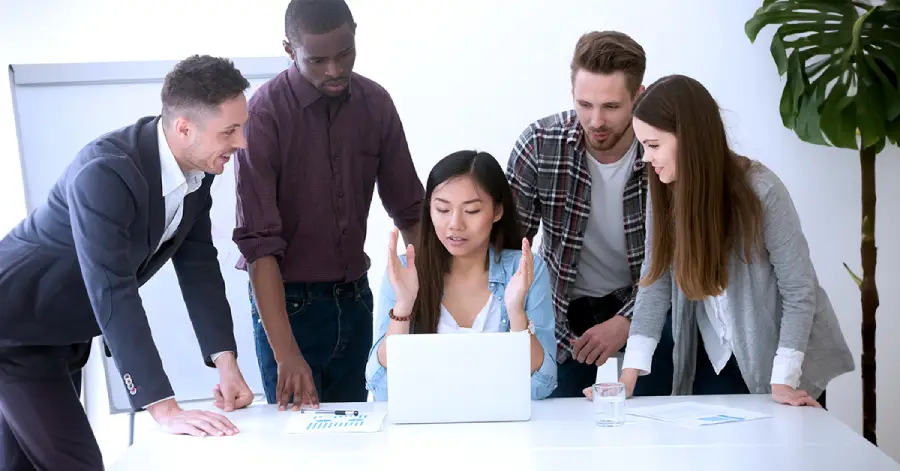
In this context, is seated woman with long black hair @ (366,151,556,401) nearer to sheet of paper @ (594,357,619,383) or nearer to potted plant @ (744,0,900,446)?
sheet of paper @ (594,357,619,383)

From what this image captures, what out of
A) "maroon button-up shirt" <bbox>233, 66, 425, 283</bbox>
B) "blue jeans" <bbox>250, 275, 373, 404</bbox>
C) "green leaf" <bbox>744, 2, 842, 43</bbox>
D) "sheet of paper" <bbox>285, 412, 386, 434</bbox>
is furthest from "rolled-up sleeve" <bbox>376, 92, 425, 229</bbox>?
"green leaf" <bbox>744, 2, 842, 43</bbox>

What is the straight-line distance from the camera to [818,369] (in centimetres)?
207

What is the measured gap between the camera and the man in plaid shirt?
2432 millimetres

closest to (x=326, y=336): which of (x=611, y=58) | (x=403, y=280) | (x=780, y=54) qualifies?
(x=403, y=280)

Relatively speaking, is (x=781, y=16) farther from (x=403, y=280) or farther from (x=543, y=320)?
(x=403, y=280)

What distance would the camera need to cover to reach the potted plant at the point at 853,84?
296cm

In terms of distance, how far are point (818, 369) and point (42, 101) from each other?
278 cm

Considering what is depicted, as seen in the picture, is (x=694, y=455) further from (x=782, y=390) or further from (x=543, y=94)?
(x=543, y=94)

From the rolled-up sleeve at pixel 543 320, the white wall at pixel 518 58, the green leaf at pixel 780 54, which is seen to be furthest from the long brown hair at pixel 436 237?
the white wall at pixel 518 58

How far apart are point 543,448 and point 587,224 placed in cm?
98

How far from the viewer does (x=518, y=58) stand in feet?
11.9

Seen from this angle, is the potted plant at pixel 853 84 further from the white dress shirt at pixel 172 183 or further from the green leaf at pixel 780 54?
the white dress shirt at pixel 172 183

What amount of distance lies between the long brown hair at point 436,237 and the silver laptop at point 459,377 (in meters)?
0.35

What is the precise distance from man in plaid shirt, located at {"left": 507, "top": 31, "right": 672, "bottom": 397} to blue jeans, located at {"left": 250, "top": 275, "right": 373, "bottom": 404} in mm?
542
